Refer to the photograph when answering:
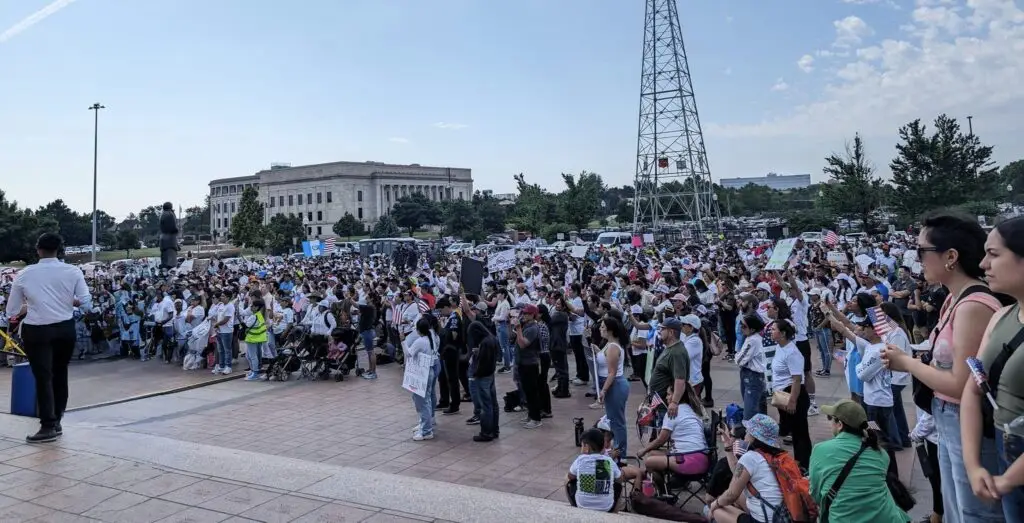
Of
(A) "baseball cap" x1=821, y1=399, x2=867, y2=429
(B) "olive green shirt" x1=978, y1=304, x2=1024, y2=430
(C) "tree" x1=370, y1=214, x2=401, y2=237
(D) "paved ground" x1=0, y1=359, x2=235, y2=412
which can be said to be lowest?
(D) "paved ground" x1=0, y1=359, x2=235, y2=412

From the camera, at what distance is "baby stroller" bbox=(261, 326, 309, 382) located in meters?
13.2

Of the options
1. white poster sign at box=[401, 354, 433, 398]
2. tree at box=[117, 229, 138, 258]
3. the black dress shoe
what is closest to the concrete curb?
the black dress shoe

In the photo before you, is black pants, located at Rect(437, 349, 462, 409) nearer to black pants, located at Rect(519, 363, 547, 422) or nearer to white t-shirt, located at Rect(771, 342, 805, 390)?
black pants, located at Rect(519, 363, 547, 422)

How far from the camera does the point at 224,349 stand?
14359 mm

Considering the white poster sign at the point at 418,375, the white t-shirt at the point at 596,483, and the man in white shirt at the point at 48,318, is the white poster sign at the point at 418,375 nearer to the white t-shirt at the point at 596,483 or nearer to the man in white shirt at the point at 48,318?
the white t-shirt at the point at 596,483

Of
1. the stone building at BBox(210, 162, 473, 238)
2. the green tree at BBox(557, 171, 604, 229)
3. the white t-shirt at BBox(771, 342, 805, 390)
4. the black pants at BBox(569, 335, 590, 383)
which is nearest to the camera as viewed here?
the white t-shirt at BBox(771, 342, 805, 390)

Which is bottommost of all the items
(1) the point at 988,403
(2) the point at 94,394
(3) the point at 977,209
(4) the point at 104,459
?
(2) the point at 94,394

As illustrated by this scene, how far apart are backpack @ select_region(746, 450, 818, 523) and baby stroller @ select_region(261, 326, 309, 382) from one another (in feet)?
35.0

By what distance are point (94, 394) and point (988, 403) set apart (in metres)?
14.3

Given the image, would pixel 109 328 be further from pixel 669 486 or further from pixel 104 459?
pixel 669 486

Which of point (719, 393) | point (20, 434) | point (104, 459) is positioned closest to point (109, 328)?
point (20, 434)

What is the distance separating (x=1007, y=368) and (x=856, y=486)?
6.57 ft

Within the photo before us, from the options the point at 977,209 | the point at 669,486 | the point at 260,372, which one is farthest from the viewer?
the point at 977,209

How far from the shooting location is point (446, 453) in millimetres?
8000
